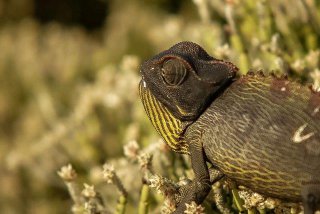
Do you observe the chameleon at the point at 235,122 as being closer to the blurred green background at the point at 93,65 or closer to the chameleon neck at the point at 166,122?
the chameleon neck at the point at 166,122

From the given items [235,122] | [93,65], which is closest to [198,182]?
[235,122]

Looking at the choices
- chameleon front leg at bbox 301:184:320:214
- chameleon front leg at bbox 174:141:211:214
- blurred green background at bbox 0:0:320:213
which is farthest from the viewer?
blurred green background at bbox 0:0:320:213

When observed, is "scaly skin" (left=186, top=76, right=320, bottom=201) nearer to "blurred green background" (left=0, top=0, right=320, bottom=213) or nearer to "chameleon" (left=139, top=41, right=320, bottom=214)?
"chameleon" (left=139, top=41, right=320, bottom=214)

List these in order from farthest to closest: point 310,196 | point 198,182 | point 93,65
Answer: point 93,65 → point 198,182 → point 310,196

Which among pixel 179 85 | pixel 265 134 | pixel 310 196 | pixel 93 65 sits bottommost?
pixel 93 65

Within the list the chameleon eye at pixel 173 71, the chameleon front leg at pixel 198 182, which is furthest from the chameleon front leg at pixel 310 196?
the chameleon eye at pixel 173 71

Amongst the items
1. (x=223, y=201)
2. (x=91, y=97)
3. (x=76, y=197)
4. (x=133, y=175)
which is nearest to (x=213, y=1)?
(x=91, y=97)

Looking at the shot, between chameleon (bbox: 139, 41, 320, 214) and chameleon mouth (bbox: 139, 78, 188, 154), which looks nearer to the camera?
chameleon (bbox: 139, 41, 320, 214)

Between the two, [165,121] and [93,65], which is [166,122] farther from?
[93,65]

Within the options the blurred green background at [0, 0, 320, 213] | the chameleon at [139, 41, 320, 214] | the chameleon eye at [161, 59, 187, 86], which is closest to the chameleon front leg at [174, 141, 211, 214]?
the chameleon at [139, 41, 320, 214]
